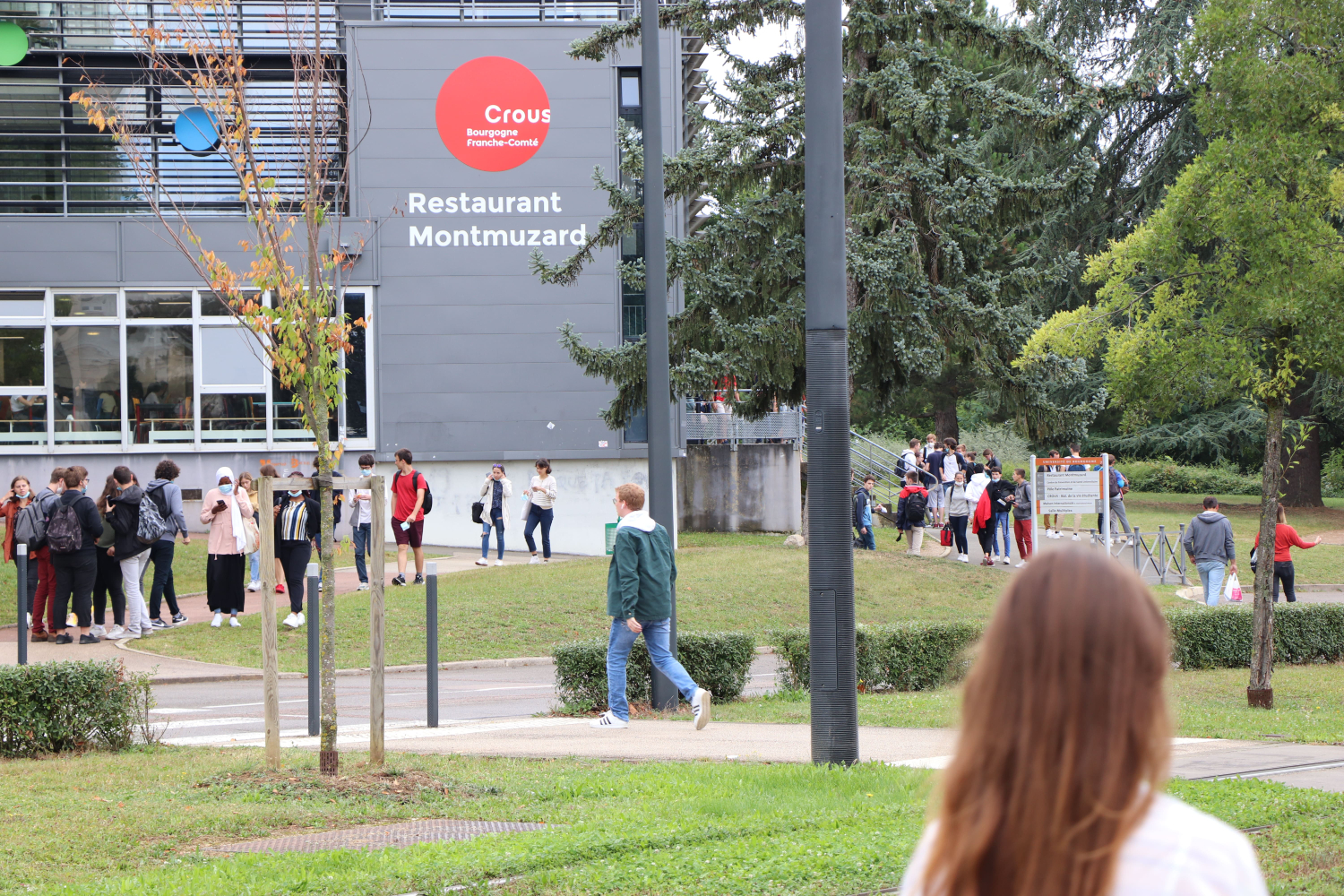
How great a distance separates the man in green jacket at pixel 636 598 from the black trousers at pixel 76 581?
7.73 meters

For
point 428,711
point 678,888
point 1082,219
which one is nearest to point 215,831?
point 678,888

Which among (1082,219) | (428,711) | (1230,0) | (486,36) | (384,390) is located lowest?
(428,711)

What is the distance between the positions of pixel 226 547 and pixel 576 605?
465 cm

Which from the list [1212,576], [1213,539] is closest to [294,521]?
[1213,539]

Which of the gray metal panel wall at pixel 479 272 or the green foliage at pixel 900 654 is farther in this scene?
the gray metal panel wall at pixel 479 272

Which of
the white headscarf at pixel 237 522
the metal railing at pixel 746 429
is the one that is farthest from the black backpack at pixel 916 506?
the white headscarf at pixel 237 522

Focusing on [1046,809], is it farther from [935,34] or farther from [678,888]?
[935,34]

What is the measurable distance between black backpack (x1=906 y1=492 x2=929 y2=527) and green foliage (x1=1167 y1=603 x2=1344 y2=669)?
8770 millimetres

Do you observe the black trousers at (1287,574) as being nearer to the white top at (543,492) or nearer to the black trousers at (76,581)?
the white top at (543,492)

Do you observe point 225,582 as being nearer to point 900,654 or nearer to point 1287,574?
point 900,654

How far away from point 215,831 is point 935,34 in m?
21.4

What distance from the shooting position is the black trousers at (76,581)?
14.8 m

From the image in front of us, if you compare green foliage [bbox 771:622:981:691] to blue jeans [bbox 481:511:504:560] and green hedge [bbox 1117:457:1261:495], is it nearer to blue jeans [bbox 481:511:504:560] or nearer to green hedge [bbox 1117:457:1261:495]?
blue jeans [bbox 481:511:504:560]

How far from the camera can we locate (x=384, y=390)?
2798 cm
